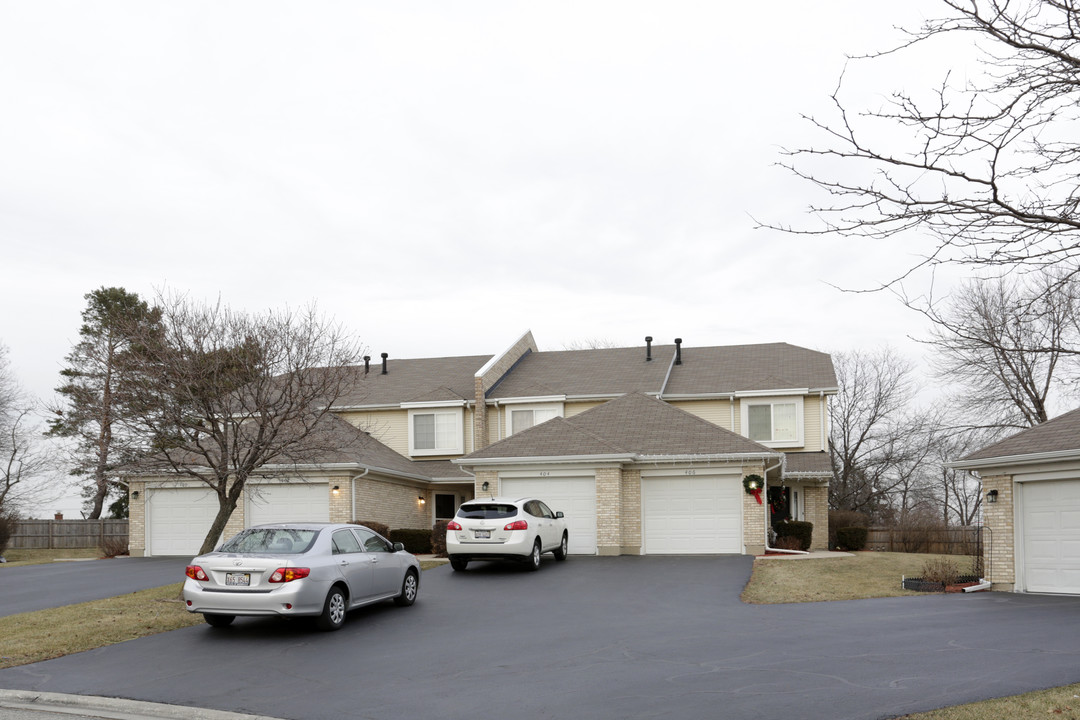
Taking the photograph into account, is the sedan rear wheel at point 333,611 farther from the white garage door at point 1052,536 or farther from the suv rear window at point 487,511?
the white garage door at point 1052,536

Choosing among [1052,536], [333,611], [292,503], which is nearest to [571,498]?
[292,503]

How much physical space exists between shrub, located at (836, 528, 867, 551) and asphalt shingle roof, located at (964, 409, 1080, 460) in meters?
12.9

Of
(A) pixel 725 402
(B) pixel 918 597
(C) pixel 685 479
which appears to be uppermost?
(A) pixel 725 402

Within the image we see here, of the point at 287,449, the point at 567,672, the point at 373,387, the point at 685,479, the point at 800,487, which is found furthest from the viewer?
the point at 373,387

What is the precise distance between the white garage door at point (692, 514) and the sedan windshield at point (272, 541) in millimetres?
13389

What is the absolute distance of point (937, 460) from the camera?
177 ft

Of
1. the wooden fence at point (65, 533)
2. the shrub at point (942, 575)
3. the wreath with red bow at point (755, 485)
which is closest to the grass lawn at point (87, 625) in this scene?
the shrub at point (942, 575)

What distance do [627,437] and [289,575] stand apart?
15016mm

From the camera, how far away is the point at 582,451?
83.5ft

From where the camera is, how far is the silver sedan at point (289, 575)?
12.7 meters

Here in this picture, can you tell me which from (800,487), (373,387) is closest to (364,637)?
(800,487)

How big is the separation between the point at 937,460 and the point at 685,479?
3427 centimetres

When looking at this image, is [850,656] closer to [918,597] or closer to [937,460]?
[918,597]

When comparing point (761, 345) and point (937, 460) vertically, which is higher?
point (761, 345)
